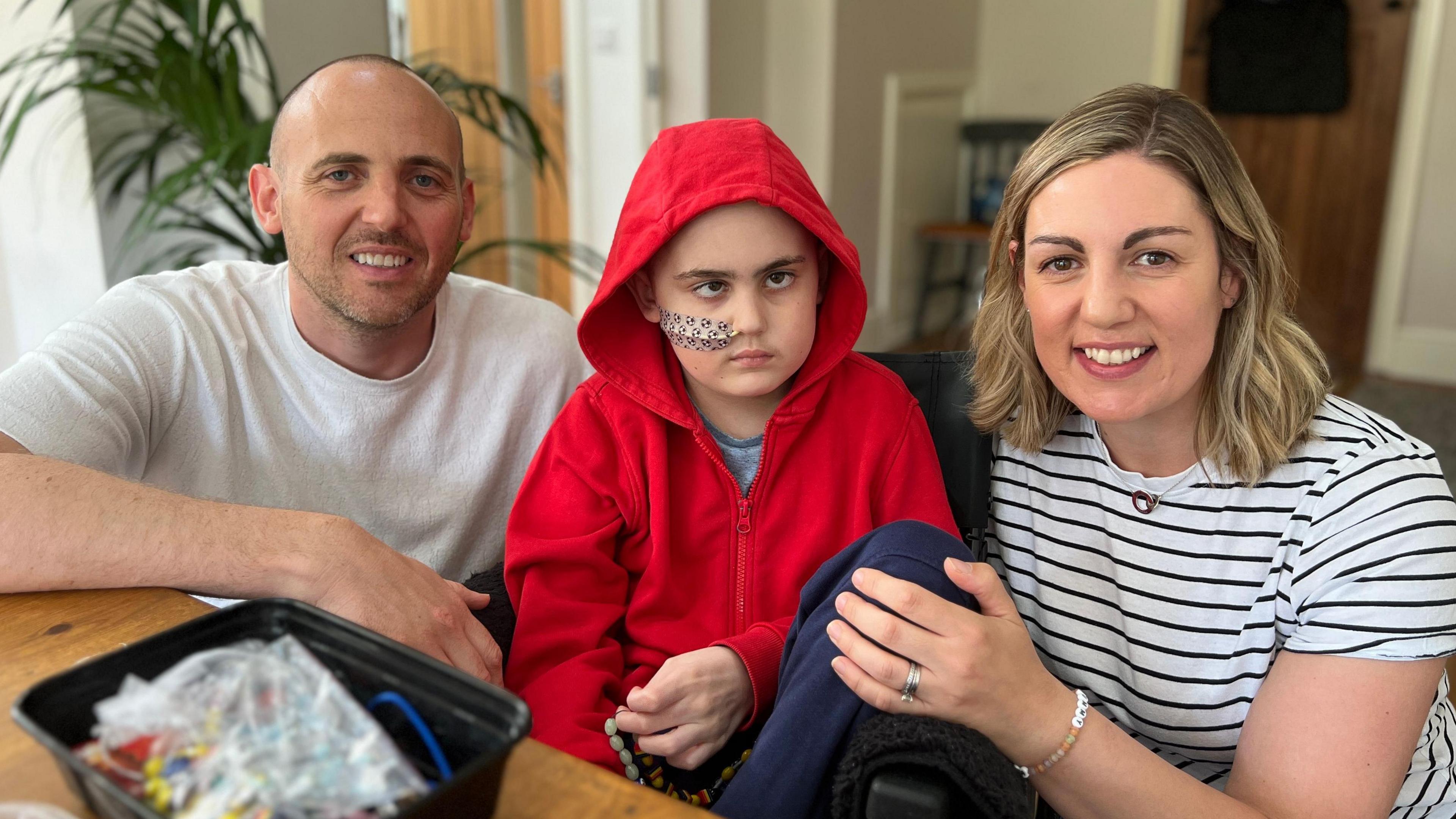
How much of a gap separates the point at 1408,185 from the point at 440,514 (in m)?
5.11

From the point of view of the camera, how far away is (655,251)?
4.42 ft

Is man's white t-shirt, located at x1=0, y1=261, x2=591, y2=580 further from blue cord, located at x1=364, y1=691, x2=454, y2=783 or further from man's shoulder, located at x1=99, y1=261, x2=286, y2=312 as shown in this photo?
blue cord, located at x1=364, y1=691, x2=454, y2=783

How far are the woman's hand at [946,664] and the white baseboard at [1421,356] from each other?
5.11 m

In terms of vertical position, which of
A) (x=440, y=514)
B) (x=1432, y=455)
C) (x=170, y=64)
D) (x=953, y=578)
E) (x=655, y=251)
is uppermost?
(x=170, y=64)

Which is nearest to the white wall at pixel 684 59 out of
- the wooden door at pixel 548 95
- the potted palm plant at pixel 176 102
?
the wooden door at pixel 548 95

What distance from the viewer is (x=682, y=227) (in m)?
1.31

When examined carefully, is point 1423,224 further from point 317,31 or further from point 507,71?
point 317,31

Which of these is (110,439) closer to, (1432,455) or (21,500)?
(21,500)

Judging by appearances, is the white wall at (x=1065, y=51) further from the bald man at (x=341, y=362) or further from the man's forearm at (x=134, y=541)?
the man's forearm at (x=134, y=541)

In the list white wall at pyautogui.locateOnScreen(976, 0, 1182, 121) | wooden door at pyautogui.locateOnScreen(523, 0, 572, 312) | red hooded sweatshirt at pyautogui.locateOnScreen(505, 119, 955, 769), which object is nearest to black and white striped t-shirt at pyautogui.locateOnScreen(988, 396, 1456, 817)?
red hooded sweatshirt at pyautogui.locateOnScreen(505, 119, 955, 769)

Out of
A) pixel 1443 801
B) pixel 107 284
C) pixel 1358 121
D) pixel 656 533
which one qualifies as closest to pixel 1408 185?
pixel 1358 121

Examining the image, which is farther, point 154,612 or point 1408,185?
point 1408,185

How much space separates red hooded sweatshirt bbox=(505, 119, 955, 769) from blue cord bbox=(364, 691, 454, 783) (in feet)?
1.77

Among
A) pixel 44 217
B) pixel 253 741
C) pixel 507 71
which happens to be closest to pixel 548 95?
pixel 507 71
